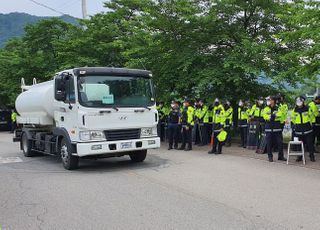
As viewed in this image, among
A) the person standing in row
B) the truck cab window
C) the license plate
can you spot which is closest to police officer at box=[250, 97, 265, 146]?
the person standing in row

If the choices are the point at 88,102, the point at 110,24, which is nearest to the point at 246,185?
the point at 88,102

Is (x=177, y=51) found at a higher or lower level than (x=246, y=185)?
higher

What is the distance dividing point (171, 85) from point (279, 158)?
8.06m

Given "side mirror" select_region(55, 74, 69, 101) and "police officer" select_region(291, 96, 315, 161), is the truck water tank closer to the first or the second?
"side mirror" select_region(55, 74, 69, 101)

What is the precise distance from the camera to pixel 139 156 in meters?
12.2

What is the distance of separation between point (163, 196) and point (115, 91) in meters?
3.99

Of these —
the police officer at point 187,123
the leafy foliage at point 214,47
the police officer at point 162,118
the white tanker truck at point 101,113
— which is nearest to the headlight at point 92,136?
the white tanker truck at point 101,113

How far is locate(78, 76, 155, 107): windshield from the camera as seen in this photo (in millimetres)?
10398

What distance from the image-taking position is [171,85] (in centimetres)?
1886

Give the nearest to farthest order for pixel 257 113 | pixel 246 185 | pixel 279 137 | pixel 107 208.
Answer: pixel 107 208 → pixel 246 185 → pixel 279 137 → pixel 257 113

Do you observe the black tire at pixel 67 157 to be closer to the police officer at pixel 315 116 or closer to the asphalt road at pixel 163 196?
the asphalt road at pixel 163 196

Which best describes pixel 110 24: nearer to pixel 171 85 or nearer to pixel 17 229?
pixel 171 85

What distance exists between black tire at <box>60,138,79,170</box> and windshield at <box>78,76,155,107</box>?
4.63 ft

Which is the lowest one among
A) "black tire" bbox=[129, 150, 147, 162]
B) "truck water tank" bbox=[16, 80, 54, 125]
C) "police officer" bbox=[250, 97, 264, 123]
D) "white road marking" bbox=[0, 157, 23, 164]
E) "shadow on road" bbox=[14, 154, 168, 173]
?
"shadow on road" bbox=[14, 154, 168, 173]
